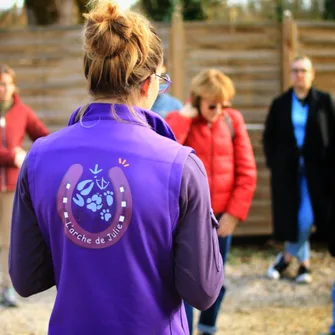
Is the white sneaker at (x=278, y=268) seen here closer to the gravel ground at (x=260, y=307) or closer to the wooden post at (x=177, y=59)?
the gravel ground at (x=260, y=307)

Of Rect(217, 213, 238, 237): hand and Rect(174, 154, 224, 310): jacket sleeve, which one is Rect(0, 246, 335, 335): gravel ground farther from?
Rect(174, 154, 224, 310): jacket sleeve

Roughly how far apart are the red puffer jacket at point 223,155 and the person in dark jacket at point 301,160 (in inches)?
69.8

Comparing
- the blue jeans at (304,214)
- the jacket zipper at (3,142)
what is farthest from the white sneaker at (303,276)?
the jacket zipper at (3,142)

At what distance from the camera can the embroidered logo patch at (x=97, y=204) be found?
5.98 ft

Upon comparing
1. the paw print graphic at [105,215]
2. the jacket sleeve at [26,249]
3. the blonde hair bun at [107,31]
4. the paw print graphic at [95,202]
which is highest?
the blonde hair bun at [107,31]

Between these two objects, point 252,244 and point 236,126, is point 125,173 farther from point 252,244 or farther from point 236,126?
point 252,244

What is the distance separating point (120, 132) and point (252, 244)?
5.62 meters

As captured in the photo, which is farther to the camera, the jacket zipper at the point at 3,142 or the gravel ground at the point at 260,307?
the jacket zipper at the point at 3,142

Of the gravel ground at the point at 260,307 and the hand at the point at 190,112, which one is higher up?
the hand at the point at 190,112

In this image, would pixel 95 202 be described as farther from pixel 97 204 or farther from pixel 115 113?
pixel 115 113

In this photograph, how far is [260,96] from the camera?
22.7ft

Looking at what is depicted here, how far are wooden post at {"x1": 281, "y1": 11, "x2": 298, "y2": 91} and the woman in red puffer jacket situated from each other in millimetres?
2773

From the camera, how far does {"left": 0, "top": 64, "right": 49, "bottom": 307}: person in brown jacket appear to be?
5.20 m

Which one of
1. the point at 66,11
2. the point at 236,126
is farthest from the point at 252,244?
the point at 66,11
